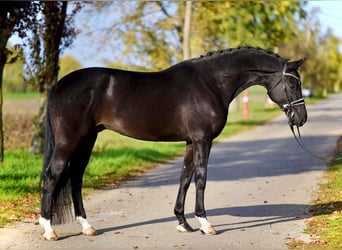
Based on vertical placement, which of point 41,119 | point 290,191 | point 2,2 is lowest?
point 290,191

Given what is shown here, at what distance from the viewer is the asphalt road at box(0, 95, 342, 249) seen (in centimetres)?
783

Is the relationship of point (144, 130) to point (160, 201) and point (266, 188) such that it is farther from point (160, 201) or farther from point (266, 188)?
point (266, 188)

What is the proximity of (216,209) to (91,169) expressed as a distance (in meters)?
4.53

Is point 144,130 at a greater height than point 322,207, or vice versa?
point 144,130

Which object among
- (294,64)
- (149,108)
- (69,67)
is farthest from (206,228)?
(69,67)

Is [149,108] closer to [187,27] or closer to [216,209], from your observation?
[216,209]

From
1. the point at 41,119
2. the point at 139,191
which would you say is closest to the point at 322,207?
the point at 139,191

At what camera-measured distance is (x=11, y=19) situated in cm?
1335

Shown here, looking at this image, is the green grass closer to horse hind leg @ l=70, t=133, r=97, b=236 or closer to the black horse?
horse hind leg @ l=70, t=133, r=97, b=236

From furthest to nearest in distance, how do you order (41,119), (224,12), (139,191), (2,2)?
1. (224,12)
2. (41,119)
3. (2,2)
4. (139,191)

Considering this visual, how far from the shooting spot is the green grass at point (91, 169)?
32.7 feet

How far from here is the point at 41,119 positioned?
16656 mm

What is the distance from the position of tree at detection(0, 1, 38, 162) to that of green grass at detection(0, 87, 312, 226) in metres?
1.21

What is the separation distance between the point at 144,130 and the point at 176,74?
815 mm
